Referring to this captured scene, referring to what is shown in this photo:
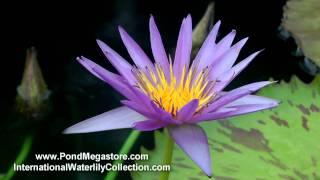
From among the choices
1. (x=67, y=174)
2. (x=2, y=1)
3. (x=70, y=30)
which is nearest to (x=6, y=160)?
(x=67, y=174)

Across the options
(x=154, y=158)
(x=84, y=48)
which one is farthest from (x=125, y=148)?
(x=84, y=48)

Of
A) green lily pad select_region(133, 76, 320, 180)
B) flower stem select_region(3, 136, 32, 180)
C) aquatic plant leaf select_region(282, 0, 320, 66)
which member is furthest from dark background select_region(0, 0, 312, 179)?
green lily pad select_region(133, 76, 320, 180)

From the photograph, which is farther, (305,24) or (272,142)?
(305,24)

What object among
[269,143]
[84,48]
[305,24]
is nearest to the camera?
[269,143]

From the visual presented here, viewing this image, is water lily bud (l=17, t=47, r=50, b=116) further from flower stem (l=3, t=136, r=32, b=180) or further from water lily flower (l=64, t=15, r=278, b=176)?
water lily flower (l=64, t=15, r=278, b=176)

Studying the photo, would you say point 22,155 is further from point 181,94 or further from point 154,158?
point 181,94
